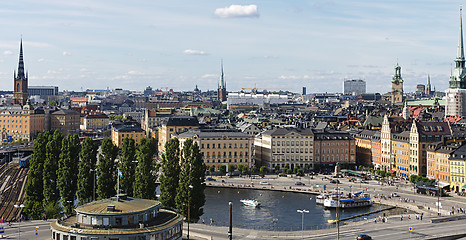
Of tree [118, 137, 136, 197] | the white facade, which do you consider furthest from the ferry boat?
the white facade

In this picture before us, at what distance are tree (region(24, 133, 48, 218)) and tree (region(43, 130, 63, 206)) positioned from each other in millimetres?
882

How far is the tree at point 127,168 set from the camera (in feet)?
241

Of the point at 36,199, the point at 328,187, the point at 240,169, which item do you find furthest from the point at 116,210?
the point at 240,169

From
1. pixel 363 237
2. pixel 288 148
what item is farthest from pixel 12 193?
pixel 288 148

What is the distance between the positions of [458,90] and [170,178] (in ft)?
454

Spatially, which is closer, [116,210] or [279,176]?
[116,210]

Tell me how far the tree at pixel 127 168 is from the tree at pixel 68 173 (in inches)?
245

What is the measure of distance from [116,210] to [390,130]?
91405mm

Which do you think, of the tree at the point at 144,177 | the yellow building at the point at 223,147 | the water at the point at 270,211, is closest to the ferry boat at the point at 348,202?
the water at the point at 270,211

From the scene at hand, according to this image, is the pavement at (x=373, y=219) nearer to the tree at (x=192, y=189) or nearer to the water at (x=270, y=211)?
the tree at (x=192, y=189)

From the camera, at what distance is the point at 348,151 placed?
440ft

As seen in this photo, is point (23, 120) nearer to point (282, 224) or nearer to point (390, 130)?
point (390, 130)

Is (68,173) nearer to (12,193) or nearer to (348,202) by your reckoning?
(12,193)

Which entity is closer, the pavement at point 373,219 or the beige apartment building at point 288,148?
the pavement at point 373,219
